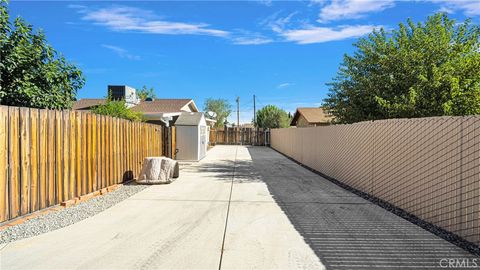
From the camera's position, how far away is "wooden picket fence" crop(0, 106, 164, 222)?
509 centimetres

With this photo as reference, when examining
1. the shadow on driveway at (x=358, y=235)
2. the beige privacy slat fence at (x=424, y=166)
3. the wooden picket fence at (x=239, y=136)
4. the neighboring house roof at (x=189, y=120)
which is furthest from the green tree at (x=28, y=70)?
the wooden picket fence at (x=239, y=136)

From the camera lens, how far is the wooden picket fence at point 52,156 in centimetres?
509

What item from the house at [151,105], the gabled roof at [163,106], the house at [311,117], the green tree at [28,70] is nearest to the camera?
the green tree at [28,70]

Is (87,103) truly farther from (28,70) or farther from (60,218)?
(60,218)

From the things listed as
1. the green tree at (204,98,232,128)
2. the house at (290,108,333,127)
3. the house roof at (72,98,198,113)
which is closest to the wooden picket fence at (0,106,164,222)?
the house roof at (72,98,198,113)

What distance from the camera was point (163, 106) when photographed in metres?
25.3

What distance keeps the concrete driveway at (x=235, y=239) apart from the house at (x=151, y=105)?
15.0 meters

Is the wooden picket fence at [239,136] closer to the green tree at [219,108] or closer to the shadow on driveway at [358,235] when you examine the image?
the green tree at [219,108]

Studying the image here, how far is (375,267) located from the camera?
3.73 meters

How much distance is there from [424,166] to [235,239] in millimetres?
3490

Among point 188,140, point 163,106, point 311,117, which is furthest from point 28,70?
point 311,117

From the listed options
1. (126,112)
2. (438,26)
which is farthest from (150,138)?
(438,26)

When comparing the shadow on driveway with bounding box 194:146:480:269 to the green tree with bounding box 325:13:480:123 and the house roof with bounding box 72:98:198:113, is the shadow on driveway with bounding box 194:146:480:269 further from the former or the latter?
the house roof with bounding box 72:98:198:113

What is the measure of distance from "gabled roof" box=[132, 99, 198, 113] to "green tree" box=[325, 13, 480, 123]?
14234 millimetres
